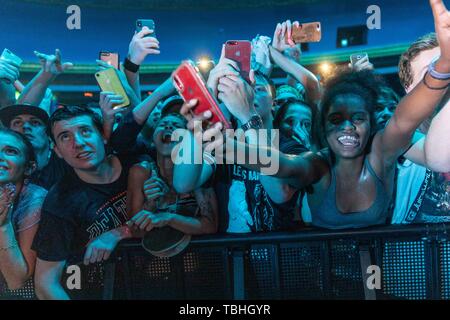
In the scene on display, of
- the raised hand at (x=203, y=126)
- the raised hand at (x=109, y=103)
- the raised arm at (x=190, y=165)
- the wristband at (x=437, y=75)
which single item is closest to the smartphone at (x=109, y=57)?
the raised hand at (x=109, y=103)

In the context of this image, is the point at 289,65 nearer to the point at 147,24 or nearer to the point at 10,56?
the point at 147,24

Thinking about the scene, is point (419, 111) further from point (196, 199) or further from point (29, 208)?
point (29, 208)

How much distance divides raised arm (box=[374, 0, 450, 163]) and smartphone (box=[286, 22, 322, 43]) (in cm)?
60

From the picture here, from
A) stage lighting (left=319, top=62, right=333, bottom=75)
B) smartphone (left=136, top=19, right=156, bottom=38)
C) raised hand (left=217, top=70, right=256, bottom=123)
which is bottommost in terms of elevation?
raised hand (left=217, top=70, right=256, bottom=123)

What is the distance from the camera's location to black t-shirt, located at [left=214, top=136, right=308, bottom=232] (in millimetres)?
2400

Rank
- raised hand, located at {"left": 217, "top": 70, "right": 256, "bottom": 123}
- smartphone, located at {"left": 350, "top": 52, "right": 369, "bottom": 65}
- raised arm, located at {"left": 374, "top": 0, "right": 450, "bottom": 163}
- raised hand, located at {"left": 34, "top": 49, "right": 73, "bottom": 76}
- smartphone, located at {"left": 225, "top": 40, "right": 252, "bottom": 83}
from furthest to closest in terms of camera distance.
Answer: raised hand, located at {"left": 34, "top": 49, "right": 73, "bottom": 76} → smartphone, located at {"left": 350, "top": 52, "right": 369, "bottom": 65} → smartphone, located at {"left": 225, "top": 40, "right": 252, "bottom": 83} → raised hand, located at {"left": 217, "top": 70, "right": 256, "bottom": 123} → raised arm, located at {"left": 374, "top": 0, "right": 450, "bottom": 163}

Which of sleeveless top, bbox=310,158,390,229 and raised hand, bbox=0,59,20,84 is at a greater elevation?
raised hand, bbox=0,59,20,84

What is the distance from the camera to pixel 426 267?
2293mm

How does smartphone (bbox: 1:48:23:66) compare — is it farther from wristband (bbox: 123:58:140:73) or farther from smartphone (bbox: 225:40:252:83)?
smartphone (bbox: 225:40:252:83)

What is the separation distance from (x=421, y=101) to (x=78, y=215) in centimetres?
179

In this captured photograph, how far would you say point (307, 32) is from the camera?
238 cm

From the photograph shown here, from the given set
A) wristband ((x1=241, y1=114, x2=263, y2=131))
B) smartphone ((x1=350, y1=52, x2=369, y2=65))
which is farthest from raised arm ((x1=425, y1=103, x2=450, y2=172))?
wristband ((x1=241, y1=114, x2=263, y2=131))

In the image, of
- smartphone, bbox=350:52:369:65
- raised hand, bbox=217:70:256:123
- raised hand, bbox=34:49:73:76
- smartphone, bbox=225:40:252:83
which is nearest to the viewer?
raised hand, bbox=217:70:256:123

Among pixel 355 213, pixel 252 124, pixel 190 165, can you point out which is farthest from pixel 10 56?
pixel 355 213
